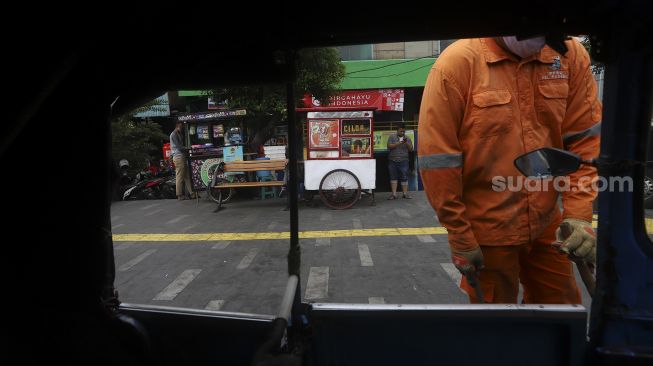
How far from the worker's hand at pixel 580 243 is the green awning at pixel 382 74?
42.5 feet

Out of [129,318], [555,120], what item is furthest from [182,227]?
[555,120]

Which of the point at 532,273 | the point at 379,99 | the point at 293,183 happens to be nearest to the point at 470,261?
the point at 532,273

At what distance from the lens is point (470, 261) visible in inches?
78.3

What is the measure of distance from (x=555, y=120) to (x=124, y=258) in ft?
17.5

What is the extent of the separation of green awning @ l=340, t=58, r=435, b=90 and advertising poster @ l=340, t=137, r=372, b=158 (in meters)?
6.36

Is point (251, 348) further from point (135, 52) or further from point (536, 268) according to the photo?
point (536, 268)

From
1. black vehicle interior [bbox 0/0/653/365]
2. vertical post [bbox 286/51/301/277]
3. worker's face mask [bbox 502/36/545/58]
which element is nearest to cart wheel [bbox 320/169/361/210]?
worker's face mask [bbox 502/36/545/58]

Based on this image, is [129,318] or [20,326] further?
[129,318]

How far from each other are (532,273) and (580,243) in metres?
0.42

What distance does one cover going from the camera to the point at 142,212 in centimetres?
916

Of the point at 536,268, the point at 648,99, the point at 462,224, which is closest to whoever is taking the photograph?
the point at 648,99

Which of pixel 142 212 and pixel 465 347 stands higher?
pixel 465 347

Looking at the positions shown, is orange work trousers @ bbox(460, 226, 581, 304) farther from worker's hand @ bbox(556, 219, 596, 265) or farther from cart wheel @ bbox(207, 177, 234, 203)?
cart wheel @ bbox(207, 177, 234, 203)

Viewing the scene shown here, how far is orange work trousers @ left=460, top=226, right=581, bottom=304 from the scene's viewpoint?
2.05 m
